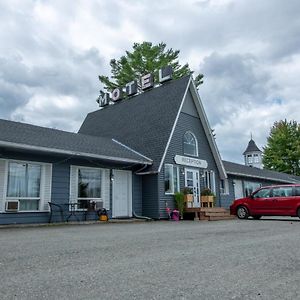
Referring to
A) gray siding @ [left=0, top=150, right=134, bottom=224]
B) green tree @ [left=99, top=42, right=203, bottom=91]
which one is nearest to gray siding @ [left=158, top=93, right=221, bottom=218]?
gray siding @ [left=0, top=150, right=134, bottom=224]

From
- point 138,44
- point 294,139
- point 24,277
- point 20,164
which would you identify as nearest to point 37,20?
point 20,164

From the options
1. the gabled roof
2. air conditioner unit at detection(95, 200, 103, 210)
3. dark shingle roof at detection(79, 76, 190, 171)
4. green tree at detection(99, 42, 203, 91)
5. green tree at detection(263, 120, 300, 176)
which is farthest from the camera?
green tree at detection(263, 120, 300, 176)

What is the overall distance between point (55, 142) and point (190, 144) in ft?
27.7

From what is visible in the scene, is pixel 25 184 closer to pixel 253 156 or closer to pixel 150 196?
pixel 150 196

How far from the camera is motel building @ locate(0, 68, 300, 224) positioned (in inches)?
535

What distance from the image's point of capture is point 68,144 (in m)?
15.3

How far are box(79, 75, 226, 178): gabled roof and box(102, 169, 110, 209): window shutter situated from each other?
228cm

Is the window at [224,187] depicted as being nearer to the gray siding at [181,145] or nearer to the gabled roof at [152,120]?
the gray siding at [181,145]

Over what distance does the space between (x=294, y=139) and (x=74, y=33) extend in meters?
38.6

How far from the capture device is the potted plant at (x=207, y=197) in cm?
1962

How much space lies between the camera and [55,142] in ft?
48.9

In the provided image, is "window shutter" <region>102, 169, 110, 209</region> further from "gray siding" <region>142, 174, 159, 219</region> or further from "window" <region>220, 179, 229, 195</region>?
"window" <region>220, 179, 229, 195</region>

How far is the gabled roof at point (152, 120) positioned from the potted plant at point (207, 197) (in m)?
2.61

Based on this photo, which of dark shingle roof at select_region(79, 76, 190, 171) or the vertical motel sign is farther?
the vertical motel sign
